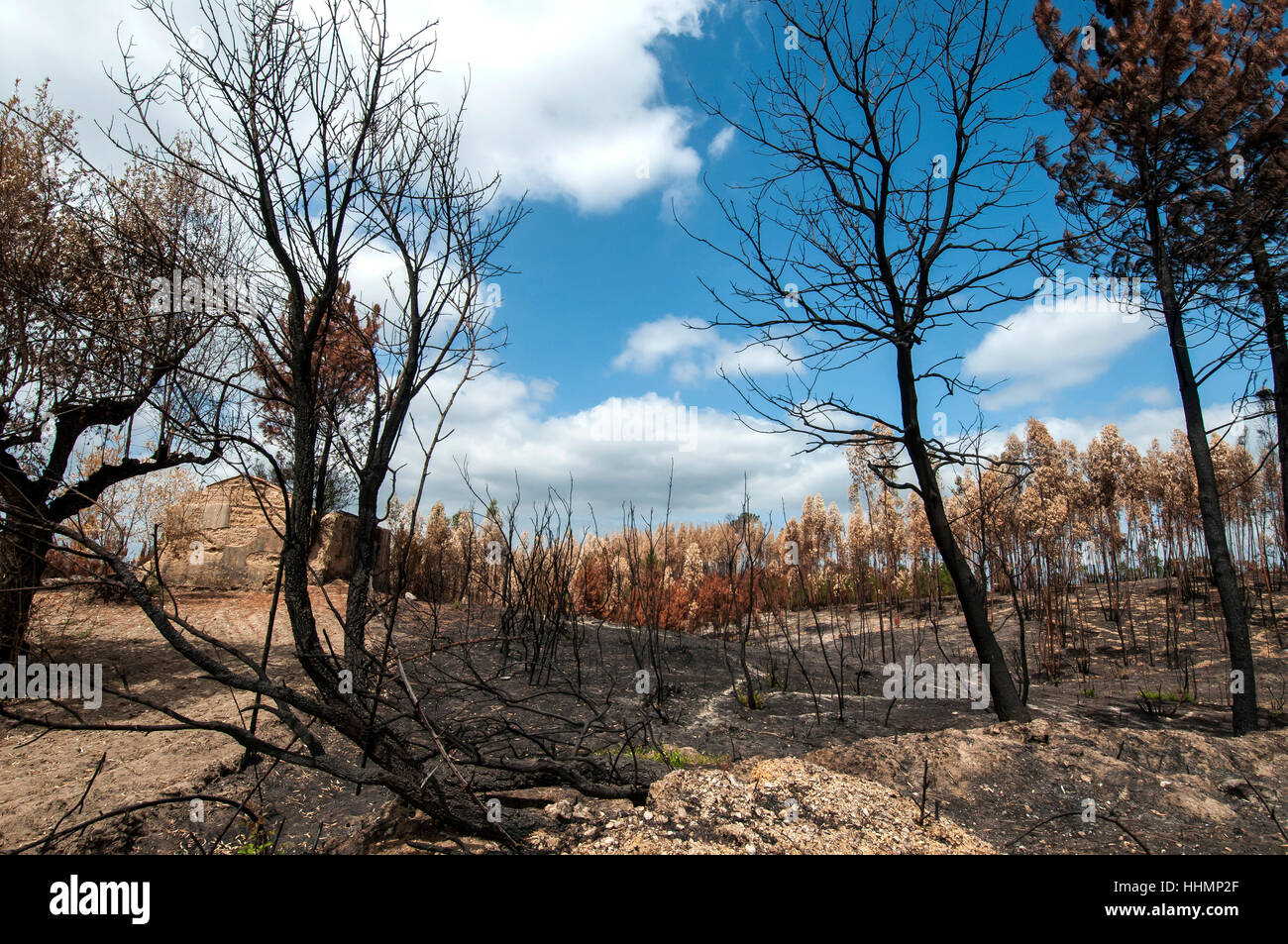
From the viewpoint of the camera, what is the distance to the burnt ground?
2.91 meters

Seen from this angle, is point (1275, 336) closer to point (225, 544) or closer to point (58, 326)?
point (58, 326)

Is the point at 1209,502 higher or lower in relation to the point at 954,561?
higher

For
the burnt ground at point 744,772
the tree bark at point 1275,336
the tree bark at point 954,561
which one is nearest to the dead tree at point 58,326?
the burnt ground at point 744,772

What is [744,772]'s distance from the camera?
3.57 metres

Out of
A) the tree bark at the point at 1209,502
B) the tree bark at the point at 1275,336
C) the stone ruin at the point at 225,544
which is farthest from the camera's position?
the stone ruin at the point at 225,544

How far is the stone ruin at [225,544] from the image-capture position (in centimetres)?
1069

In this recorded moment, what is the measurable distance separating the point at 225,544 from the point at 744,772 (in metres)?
10.6

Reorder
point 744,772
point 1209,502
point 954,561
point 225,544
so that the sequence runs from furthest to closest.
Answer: point 225,544 < point 1209,502 < point 954,561 < point 744,772

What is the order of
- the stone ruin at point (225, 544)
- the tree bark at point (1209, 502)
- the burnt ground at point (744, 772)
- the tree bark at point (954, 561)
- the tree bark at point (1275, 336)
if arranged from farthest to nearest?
the stone ruin at point (225, 544) < the tree bark at point (1275, 336) < the tree bark at point (1209, 502) < the tree bark at point (954, 561) < the burnt ground at point (744, 772)

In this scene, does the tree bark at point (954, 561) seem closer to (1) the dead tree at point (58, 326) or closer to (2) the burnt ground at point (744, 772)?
(2) the burnt ground at point (744, 772)

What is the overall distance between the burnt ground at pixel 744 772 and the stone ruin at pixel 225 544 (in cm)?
323

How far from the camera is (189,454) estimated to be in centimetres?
716

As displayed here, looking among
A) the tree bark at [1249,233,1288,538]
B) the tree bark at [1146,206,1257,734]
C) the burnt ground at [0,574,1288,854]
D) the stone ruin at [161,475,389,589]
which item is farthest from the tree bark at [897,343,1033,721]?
the stone ruin at [161,475,389,589]

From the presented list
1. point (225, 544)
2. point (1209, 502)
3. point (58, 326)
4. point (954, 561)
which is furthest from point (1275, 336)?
point (225, 544)
